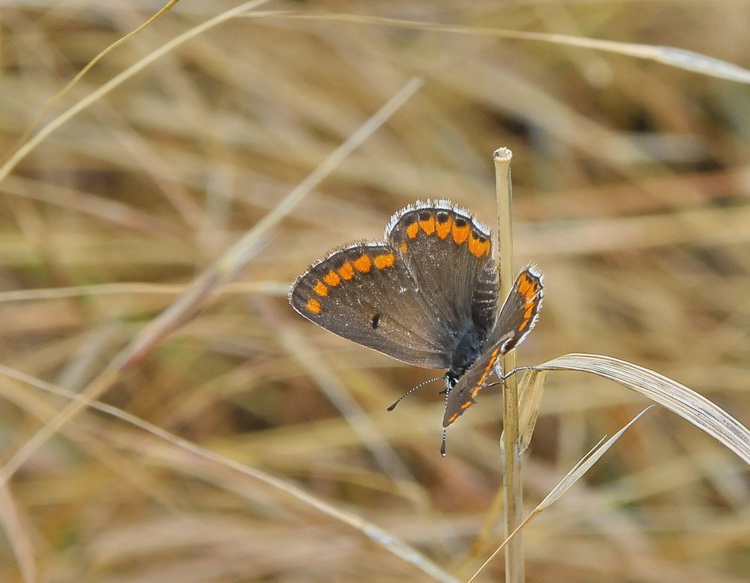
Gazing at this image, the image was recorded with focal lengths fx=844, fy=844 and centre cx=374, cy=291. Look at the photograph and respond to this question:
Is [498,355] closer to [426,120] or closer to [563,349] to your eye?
[563,349]

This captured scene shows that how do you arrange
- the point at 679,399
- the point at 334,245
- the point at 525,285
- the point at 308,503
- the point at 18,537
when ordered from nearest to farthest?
1. the point at 679,399
2. the point at 525,285
3. the point at 308,503
4. the point at 18,537
5. the point at 334,245

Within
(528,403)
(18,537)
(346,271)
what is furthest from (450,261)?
Answer: (18,537)

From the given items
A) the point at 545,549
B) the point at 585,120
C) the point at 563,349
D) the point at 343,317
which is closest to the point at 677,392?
the point at 343,317

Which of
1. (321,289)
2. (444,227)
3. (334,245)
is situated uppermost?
(334,245)

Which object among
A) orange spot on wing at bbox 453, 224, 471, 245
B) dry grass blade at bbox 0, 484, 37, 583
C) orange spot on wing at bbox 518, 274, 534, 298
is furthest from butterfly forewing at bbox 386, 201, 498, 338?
dry grass blade at bbox 0, 484, 37, 583

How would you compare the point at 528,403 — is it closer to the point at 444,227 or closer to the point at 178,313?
the point at 444,227

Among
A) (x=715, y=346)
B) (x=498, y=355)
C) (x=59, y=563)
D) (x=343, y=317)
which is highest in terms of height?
(x=715, y=346)
